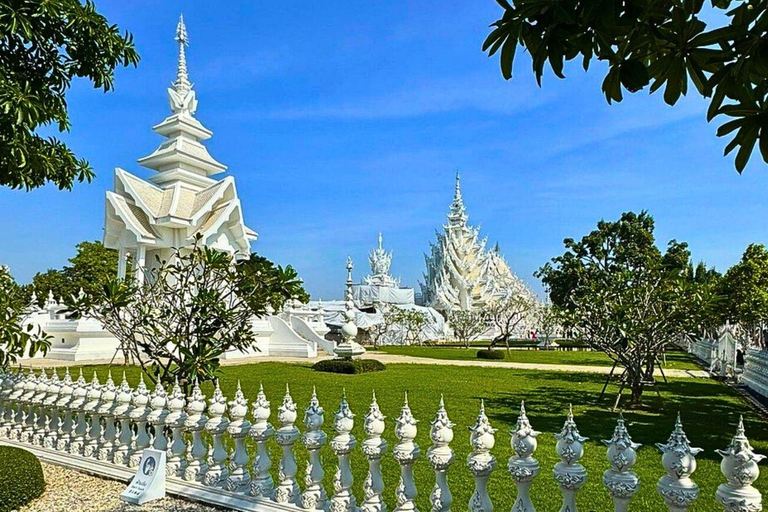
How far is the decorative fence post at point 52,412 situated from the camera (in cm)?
602

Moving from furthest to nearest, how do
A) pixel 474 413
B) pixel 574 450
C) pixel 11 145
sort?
pixel 474 413
pixel 11 145
pixel 574 450

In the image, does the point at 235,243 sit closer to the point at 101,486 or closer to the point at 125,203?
the point at 125,203

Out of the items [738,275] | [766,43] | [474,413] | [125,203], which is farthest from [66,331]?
[738,275]

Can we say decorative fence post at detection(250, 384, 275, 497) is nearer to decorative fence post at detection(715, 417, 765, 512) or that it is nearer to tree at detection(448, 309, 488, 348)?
decorative fence post at detection(715, 417, 765, 512)

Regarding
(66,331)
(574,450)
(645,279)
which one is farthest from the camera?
(66,331)

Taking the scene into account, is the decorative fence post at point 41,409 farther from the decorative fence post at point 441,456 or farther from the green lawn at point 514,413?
the decorative fence post at point 441,456

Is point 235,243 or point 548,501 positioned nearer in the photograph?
point 548,501

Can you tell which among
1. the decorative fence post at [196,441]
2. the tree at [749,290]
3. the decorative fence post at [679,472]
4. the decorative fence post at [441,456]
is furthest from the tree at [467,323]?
the decorative fence post at [679,472]

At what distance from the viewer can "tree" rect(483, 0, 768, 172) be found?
Answer: 168cm

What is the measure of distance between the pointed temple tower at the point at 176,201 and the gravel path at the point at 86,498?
1857 cm

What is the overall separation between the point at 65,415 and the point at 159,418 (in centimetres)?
172

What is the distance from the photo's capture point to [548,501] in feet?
16.9

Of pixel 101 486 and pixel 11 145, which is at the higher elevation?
pixel 11 145

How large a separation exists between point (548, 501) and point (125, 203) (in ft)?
77.8
